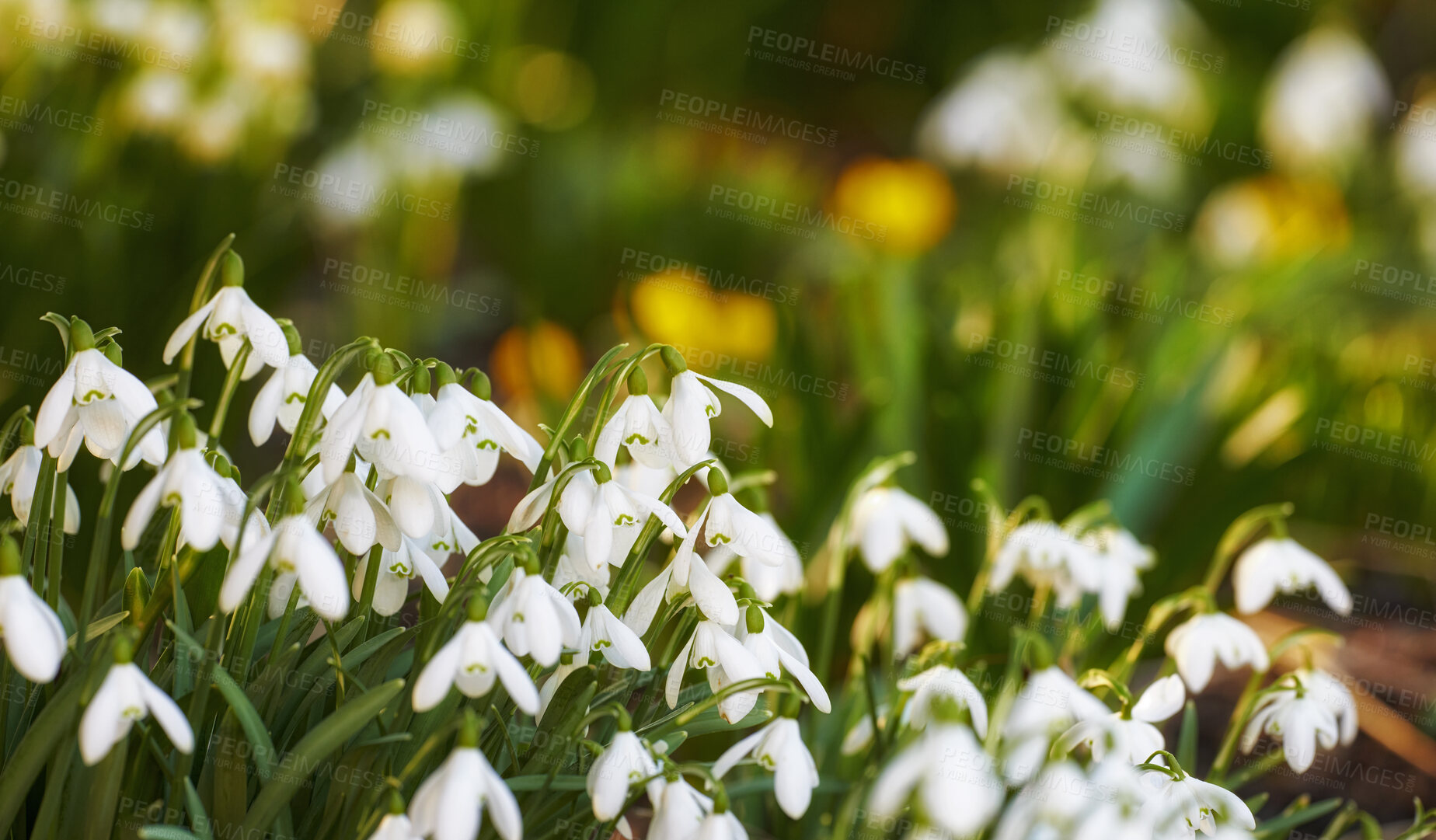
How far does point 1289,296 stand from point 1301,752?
7.54 feet

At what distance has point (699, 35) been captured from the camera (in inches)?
223

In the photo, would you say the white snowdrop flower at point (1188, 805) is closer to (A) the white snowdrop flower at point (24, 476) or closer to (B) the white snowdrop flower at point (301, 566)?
(B) the white snowdrop flower at point (301, 566)

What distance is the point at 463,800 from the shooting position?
838 millimetres

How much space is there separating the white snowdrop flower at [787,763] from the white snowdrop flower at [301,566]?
0.38 meters

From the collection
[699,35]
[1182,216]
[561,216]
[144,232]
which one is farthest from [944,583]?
[699,35]

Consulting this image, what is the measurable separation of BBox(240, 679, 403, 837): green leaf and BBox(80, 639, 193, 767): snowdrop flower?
0.41 ft

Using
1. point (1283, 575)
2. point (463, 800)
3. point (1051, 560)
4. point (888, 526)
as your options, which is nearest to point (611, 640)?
point (463, 800)

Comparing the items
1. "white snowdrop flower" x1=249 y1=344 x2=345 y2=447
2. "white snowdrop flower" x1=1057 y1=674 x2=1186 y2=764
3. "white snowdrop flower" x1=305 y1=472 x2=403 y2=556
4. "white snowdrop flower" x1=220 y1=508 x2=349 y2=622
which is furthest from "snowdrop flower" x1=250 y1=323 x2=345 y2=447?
"white snowdrop flower" x1=1057 y1=674 x2=1186 y2=764

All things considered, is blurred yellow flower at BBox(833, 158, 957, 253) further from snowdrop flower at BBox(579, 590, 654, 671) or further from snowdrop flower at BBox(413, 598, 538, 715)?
snowdrop flower at BBox(413, 598, 538, 715)

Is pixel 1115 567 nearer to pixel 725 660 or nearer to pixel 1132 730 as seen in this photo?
pixel 1132 730

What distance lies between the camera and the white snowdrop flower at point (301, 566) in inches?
33.8

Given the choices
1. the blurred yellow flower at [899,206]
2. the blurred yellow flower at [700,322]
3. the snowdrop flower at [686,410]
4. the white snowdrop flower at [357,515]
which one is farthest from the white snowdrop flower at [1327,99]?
the white snowdrop flower at [357,515]

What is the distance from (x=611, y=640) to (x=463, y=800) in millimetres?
222

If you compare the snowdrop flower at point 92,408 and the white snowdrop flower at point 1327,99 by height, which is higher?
the white snowdrop flower at point 1327,99
